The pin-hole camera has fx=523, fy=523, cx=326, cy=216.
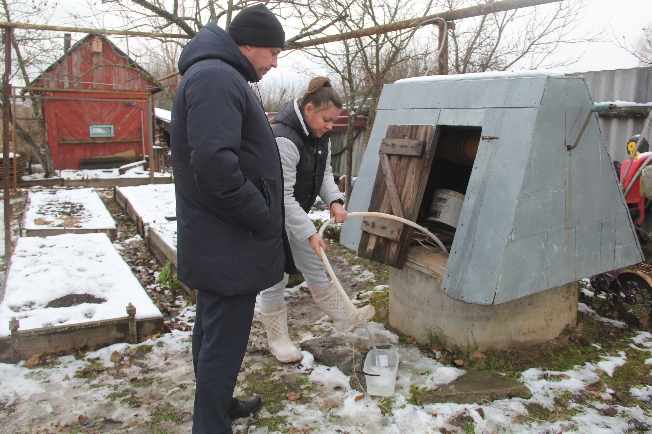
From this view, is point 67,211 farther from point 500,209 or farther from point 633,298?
point 633,298

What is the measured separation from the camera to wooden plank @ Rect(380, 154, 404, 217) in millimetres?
3688

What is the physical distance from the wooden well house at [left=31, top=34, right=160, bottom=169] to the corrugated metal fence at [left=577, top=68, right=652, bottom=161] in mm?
14127

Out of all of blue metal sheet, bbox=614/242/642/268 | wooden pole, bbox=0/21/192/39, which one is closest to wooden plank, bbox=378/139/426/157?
blue metal sheet, bbox=614/242/642/268

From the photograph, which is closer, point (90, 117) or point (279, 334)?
point (279, 334)

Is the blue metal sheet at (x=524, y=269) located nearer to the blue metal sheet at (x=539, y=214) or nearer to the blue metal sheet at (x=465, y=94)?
the blue metal sheet at (x=539, y=214)

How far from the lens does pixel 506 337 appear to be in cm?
353

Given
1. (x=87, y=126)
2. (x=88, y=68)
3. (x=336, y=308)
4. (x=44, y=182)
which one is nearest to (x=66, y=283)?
(x=336, y=308)

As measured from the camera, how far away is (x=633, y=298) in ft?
13.6

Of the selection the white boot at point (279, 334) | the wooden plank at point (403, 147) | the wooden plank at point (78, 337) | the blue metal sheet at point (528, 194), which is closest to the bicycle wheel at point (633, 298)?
the blue metal sheet at point (528, 194)

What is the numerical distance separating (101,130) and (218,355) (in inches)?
706

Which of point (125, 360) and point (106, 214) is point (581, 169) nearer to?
point (125, 360)

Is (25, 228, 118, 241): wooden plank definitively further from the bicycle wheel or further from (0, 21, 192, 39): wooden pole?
the bicycle wheel

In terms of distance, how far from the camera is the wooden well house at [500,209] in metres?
3.16

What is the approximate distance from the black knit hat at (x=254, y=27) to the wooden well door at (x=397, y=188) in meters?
1.47
